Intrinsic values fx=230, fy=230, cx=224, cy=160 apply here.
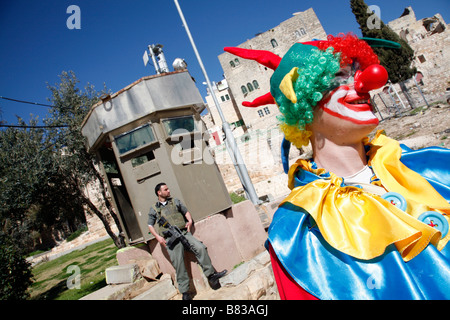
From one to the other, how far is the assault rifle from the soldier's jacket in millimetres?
72

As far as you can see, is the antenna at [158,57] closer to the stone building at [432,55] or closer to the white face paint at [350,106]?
the white face paint at [350,106]

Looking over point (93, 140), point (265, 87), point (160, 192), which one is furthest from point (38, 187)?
point (265, 87)

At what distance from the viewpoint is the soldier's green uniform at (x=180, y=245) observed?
3865 mm

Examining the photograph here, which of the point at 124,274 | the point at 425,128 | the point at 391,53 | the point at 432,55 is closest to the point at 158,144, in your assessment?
the point at 124,274

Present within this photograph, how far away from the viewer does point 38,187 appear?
30.1ft

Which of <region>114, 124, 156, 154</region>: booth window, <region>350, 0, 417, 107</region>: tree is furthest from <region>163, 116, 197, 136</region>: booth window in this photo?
<region>350, 0, 417, 107</region>: tree

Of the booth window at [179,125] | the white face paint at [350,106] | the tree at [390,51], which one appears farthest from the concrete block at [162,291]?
the tree at [390,51]

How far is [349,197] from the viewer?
146cm

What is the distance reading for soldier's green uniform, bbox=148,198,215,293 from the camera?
3.87m

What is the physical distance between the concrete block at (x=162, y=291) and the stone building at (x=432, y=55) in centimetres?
2828
